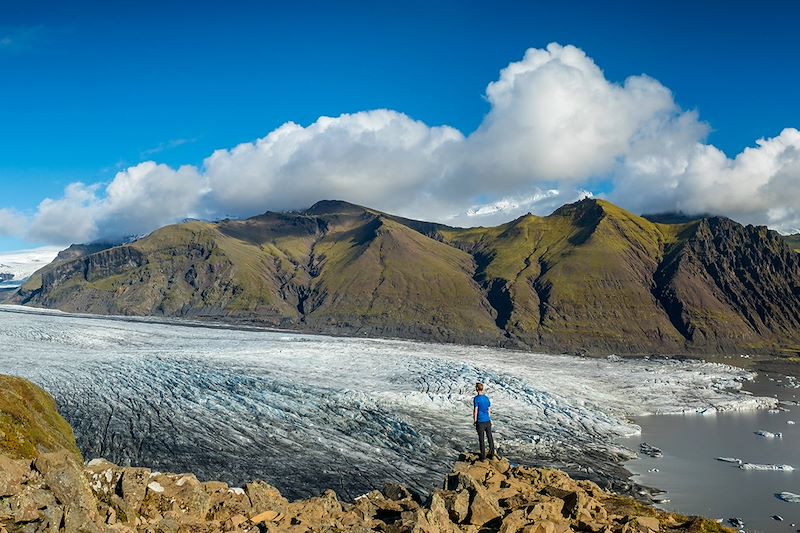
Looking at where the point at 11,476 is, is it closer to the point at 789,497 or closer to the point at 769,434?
the point at 789,497

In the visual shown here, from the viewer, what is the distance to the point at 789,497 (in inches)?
1117

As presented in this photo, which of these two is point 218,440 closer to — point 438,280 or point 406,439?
point 406,439

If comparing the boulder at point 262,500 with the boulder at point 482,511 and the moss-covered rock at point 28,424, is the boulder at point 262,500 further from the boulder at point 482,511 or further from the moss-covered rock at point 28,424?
the moss-covered rock at point 28,424

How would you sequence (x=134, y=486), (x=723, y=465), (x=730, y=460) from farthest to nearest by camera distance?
(x=730, y=460) → (x=723, y=465) → (x=134, y=486)

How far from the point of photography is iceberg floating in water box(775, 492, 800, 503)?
92.1 feet

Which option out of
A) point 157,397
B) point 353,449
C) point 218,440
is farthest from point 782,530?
point 157,397

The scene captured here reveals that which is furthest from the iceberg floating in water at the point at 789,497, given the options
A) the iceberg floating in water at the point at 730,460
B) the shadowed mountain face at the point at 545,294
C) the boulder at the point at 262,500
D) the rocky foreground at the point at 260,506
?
the shadowed mountain face at the point at 545,294

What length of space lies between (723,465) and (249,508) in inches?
1287

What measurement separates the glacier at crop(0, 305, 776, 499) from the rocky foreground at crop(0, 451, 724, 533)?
11.4 meters

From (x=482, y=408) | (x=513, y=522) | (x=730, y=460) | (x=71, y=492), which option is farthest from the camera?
(x=730, y=460)

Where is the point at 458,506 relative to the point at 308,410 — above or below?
above

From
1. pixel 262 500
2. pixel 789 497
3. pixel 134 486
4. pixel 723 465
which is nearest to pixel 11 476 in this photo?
pixel 134 486

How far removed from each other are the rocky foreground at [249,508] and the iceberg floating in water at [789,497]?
1610cm

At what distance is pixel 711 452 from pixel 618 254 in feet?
472
